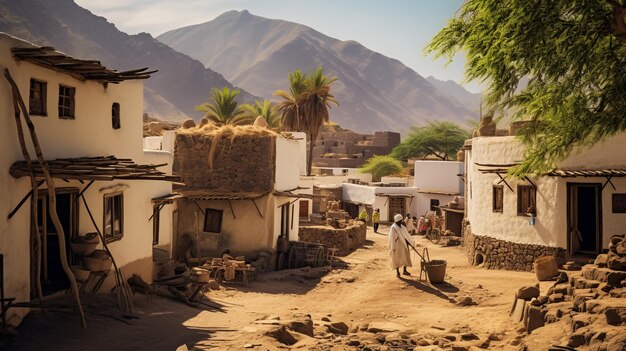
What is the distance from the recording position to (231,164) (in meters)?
21.2

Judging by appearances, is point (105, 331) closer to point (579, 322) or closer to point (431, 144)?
point (579, 322)

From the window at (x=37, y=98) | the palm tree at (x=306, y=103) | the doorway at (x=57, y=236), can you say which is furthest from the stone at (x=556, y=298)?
the palm tree at (x=306, y=103)

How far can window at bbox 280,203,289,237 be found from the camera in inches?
911

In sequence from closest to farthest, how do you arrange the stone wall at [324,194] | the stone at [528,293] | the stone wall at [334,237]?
1. the stone at [528,293]
2. the stone wall at [334,237]
3. the stone wall at [324,194]

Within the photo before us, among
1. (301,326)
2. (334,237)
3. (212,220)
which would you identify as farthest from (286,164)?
(301,326)

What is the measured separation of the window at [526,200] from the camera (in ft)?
63.7

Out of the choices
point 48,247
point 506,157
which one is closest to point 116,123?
point 48,247

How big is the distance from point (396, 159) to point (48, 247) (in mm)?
50699

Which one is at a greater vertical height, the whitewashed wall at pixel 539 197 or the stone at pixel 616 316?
the whitewashed wall at pixel 539 197

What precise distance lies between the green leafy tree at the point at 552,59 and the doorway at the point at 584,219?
5706mm

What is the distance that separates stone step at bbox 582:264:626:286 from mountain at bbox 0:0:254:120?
392ft

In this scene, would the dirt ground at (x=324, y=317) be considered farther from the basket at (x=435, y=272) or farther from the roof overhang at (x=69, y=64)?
the roof overhang at (x=69, y=64)

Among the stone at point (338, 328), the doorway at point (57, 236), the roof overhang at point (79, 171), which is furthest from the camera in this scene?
the stone at point (338, 328)

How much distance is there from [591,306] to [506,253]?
32.3 ft
